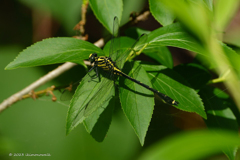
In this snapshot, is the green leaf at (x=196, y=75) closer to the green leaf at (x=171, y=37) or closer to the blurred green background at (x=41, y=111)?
the green leaf at (x=171, y=37)

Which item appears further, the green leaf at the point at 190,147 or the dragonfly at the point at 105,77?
the dragonfly at the point at 105,77

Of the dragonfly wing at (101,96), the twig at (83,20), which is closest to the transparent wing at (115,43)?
the dragonfly wing at (101,96)

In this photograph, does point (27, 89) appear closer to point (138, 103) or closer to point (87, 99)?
point (87, 99)

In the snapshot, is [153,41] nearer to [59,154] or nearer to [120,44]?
[120,44]

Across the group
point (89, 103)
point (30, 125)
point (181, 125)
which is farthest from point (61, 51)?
point (30, 125)

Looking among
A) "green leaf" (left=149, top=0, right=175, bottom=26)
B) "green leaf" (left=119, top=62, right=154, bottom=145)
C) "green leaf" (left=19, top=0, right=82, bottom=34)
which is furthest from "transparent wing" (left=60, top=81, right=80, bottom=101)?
"green leaf" (left=19, top=0, right=82, bottom=34)
